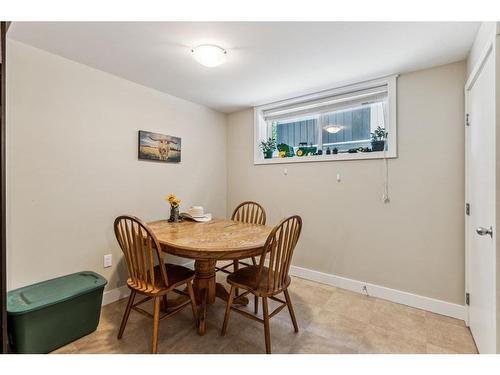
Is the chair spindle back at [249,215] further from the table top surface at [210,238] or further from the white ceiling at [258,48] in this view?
the white ceiling at [258,48]

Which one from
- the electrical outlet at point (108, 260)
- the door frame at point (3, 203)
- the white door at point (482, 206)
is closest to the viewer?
the door frame at point (3, 203)

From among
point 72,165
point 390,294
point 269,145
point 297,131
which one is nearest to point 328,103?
point 297,131

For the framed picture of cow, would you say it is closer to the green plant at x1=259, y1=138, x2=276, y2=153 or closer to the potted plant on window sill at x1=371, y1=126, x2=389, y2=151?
the green plant at x1=259, y1=138, x2=276, y2=153

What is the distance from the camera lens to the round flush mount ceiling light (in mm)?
1774

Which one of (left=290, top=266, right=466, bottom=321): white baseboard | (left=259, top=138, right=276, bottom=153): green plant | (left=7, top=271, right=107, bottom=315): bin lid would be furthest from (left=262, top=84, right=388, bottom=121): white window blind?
(left=7, top=271, right=107, bottom=315): bin lid

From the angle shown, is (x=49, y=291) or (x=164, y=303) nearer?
(x=49, y=291)

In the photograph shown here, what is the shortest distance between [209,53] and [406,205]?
222 cm

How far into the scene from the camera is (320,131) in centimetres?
294

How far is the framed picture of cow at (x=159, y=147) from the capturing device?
2.59 metres

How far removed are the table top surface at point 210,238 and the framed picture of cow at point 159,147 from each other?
789mm

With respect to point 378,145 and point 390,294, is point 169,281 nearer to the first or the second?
point 390,294

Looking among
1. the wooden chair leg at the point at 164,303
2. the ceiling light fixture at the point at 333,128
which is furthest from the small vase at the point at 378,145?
the wooden chair leg at the point at 164,303

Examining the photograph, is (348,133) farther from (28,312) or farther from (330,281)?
(28,312)

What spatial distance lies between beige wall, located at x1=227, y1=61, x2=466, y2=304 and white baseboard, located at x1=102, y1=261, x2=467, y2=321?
0.16 feet
